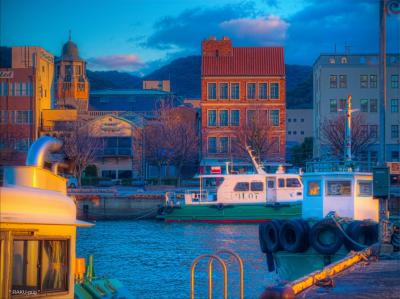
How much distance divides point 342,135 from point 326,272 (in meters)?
51.1

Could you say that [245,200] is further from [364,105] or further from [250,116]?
[364,105]

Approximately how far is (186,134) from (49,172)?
62153mm

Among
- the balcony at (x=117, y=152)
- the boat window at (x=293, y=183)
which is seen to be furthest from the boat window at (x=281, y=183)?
the balcony at (x=117, y=152)

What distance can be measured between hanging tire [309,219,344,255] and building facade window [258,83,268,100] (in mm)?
50873

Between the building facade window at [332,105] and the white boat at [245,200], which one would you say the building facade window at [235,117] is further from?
the white boat at [245,200]

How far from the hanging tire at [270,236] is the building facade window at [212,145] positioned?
48.3m

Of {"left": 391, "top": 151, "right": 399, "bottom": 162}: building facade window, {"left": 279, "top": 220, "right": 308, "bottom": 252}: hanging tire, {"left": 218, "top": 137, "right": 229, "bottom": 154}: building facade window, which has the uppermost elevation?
{"left": 218, "top": 137, "right": 229, "bottom": 154}: building facade window

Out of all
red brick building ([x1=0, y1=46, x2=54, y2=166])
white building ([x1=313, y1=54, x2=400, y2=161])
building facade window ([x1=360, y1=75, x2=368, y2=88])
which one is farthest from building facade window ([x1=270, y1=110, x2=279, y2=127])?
red brick building ([x1=0, y1=46, x2=54, y2=166])

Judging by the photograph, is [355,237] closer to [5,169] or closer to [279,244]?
[279,244]

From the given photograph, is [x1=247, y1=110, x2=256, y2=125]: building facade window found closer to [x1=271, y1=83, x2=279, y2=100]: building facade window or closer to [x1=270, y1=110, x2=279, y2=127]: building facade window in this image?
[x1=270, y1=110, x2=279, y2=127]: building facade window

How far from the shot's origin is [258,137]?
69.2 meters

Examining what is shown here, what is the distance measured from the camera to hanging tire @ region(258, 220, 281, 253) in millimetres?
25727

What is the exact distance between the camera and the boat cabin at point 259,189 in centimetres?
4991

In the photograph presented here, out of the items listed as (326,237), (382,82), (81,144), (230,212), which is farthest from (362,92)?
(382,82)
